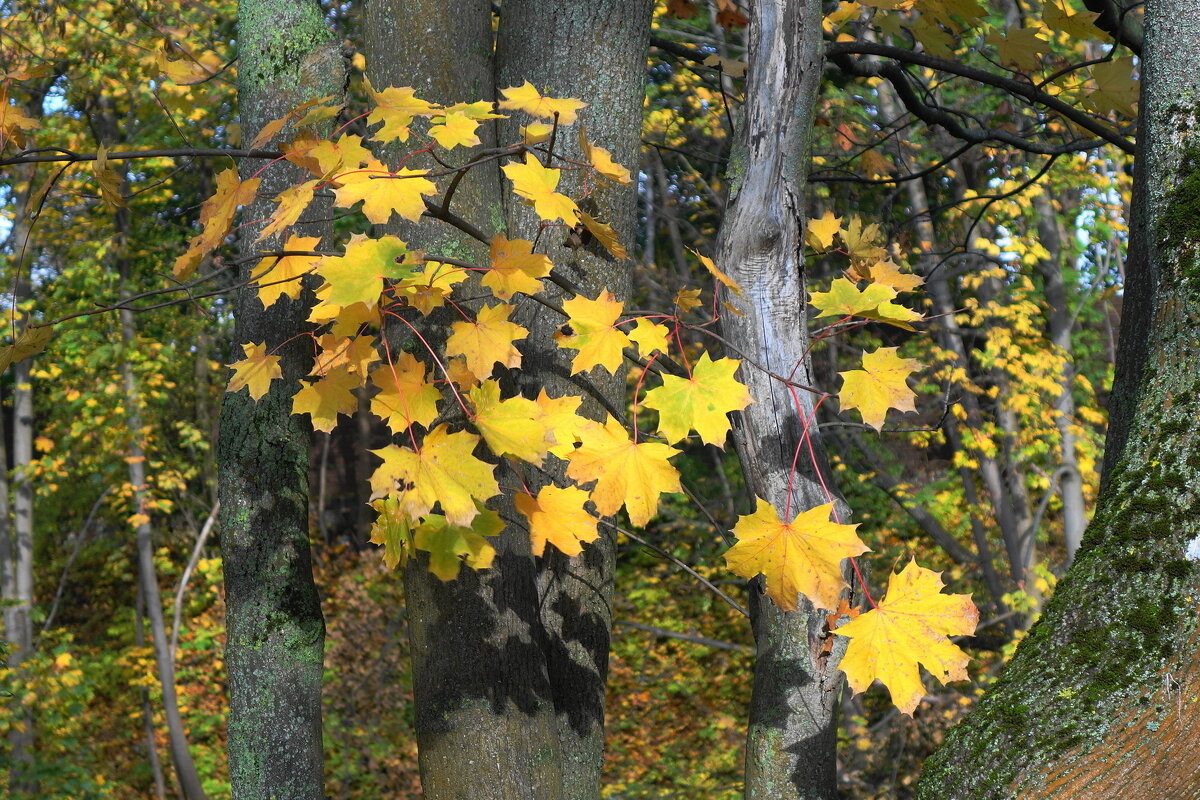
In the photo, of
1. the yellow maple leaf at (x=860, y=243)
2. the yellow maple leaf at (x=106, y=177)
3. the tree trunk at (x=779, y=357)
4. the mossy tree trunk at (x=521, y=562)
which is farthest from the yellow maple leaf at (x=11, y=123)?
the yellow maple leaf at (x=860, y=243)

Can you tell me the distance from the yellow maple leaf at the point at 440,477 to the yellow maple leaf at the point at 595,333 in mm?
273

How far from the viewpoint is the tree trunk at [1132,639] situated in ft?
4.33

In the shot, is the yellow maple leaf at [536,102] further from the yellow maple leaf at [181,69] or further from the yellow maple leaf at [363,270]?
the yellow maple leaf at [181,69]

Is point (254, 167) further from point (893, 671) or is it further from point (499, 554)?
point (893, 671)

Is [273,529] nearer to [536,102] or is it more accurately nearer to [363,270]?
[363,270]

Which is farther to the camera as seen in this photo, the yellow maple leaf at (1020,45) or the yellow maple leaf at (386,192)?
the yellow maple leaf at (1020,45)

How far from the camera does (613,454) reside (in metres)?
1.91

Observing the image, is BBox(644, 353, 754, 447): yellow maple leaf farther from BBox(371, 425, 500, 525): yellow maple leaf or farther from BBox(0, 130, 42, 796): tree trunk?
BBox(0, 130, 42, 796): tree trunk

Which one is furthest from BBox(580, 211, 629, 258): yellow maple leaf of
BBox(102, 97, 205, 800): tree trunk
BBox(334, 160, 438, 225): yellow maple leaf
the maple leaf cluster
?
BBox(102, 97, 205, 800): tree trunk

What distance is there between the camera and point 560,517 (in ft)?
6.63

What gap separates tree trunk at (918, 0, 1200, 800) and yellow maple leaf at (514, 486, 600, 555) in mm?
776

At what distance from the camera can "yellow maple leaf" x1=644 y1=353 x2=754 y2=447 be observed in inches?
73.4

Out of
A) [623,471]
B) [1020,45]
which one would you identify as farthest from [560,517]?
[1020,45]

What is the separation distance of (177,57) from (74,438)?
7.87 meters
